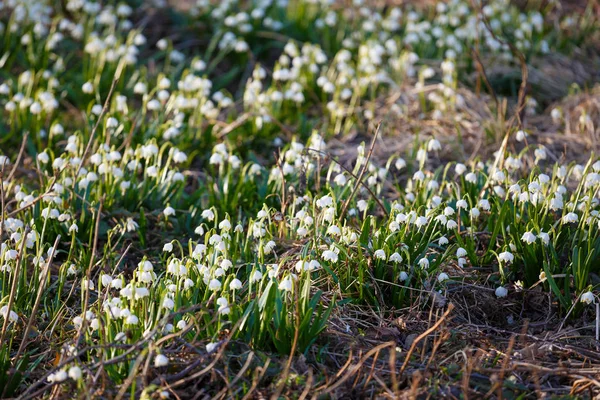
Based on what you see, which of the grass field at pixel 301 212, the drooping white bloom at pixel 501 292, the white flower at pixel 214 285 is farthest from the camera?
the drooping white bloom at pixel 501 292

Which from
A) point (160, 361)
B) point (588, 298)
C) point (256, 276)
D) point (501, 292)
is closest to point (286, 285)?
point (256, 276)

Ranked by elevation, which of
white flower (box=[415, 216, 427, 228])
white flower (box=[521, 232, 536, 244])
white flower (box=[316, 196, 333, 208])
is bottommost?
white flower (box=[521, 232, 536, 244])

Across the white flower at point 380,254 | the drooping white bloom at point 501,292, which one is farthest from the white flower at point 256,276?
the drooping white bloom at point 501,292

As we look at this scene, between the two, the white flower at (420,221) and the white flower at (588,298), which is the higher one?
the white flower at (420,221)

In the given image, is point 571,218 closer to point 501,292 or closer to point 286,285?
point 501,292

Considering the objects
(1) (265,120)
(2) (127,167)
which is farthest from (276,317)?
(1) (265,120)

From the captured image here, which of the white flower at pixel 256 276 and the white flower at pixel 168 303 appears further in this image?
the white flower at pixel 256 276

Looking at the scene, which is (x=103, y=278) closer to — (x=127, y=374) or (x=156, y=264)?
(x=127, y=374)

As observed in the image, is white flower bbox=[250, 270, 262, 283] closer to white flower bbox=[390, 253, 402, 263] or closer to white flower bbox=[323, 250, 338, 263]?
white flower bbox=[323, 250, 338, 263]

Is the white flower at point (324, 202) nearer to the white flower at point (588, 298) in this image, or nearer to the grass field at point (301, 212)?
the grass field at point (301, 212)

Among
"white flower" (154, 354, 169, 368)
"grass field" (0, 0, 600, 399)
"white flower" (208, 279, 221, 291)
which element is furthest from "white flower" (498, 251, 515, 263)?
"white flower" (154, 354, 169, 368)
